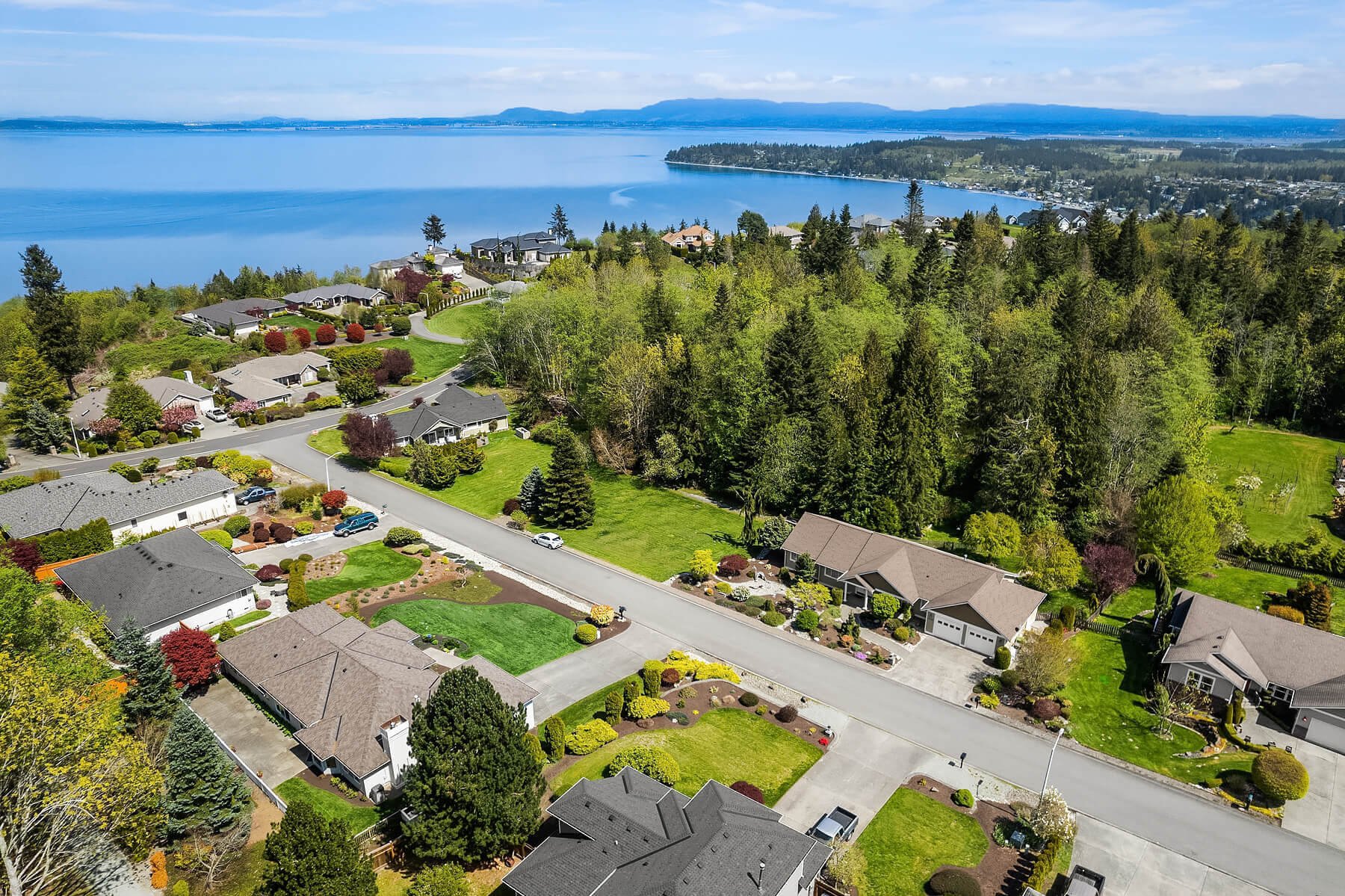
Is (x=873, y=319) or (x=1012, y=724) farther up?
(x=873, y=319)

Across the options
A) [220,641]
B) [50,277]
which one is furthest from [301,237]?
[220,641]

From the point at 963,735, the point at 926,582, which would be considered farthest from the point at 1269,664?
the point at 926,582

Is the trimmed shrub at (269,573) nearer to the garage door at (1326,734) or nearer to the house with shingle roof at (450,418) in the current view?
the house with shingle roof at (450,418)

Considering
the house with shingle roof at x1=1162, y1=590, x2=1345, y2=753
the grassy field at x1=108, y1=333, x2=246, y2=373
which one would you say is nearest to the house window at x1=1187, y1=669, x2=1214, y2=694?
the house with shingle roof at x1=1162, y1=590, x2=1345, y2=753

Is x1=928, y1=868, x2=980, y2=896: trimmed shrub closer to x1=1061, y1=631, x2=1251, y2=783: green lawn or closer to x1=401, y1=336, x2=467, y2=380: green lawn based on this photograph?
x1=1061, y1=631, x2=1251, y2=783: green lawn

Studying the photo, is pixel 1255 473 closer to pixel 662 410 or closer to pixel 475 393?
pixel 662 410

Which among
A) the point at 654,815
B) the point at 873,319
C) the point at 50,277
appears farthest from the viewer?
the point at 50,277
